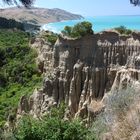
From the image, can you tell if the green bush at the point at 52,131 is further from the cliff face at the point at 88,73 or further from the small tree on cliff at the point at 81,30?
the small tree on cliff at the point at 81,30

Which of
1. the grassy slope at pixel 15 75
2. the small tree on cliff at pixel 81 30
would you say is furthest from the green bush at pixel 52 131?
the grassy slope at pixel 15 75

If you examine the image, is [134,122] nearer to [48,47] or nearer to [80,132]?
[80,132]

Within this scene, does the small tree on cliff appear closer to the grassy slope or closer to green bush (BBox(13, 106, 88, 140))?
the grassy slope

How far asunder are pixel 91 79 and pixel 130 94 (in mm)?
20097

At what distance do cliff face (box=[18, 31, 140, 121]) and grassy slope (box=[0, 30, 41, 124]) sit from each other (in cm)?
703

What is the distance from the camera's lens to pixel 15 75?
186ft

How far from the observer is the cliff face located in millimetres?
32625

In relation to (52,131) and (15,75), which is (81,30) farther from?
(52,131)

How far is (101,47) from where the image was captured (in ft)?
115

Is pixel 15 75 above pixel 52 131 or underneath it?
underneath

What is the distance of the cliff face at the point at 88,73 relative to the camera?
32625 millimetres

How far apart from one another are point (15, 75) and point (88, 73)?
22.6 metres

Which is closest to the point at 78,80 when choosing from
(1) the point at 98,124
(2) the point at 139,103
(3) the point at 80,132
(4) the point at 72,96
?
(4) the point at 72,96

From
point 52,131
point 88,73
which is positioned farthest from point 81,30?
point 52,131
